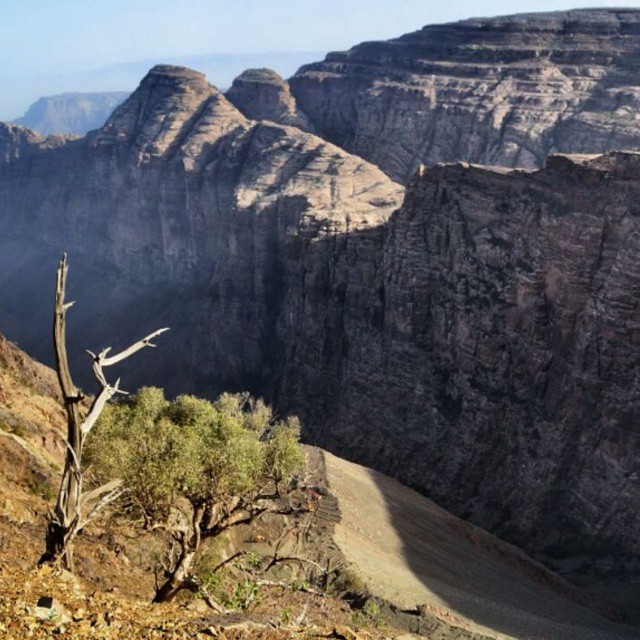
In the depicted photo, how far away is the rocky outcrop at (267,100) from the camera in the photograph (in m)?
160

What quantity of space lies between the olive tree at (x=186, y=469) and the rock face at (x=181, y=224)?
67457mm

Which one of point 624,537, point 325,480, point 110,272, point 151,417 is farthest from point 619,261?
point 110,272

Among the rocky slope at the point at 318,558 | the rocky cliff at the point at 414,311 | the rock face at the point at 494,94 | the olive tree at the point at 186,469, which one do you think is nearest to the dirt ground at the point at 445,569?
the rocky slope at the point at 318,558

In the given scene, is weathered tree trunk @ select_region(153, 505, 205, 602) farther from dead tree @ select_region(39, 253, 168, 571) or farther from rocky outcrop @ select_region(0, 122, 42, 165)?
rocky outcrop @ select_region(0, 122, 42, 165)

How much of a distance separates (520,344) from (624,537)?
64.2ft

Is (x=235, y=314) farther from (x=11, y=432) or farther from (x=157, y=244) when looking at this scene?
(x=11, y=432)

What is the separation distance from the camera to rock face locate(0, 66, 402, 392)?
111000mm

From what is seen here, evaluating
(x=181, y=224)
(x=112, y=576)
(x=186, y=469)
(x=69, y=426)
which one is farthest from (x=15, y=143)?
(x=69, y=426)

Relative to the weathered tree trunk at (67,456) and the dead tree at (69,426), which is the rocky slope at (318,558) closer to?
the weathered tree trunk at (67,456)

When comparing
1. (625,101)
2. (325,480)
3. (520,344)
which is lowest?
(325,480)

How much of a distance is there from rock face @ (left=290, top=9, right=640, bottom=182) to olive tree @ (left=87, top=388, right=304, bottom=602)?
102 metres

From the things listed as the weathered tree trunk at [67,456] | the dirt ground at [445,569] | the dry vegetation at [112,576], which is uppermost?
the weathered tree trunk at [67,456]

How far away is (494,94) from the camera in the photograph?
138750 millimetres

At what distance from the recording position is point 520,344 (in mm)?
76438
